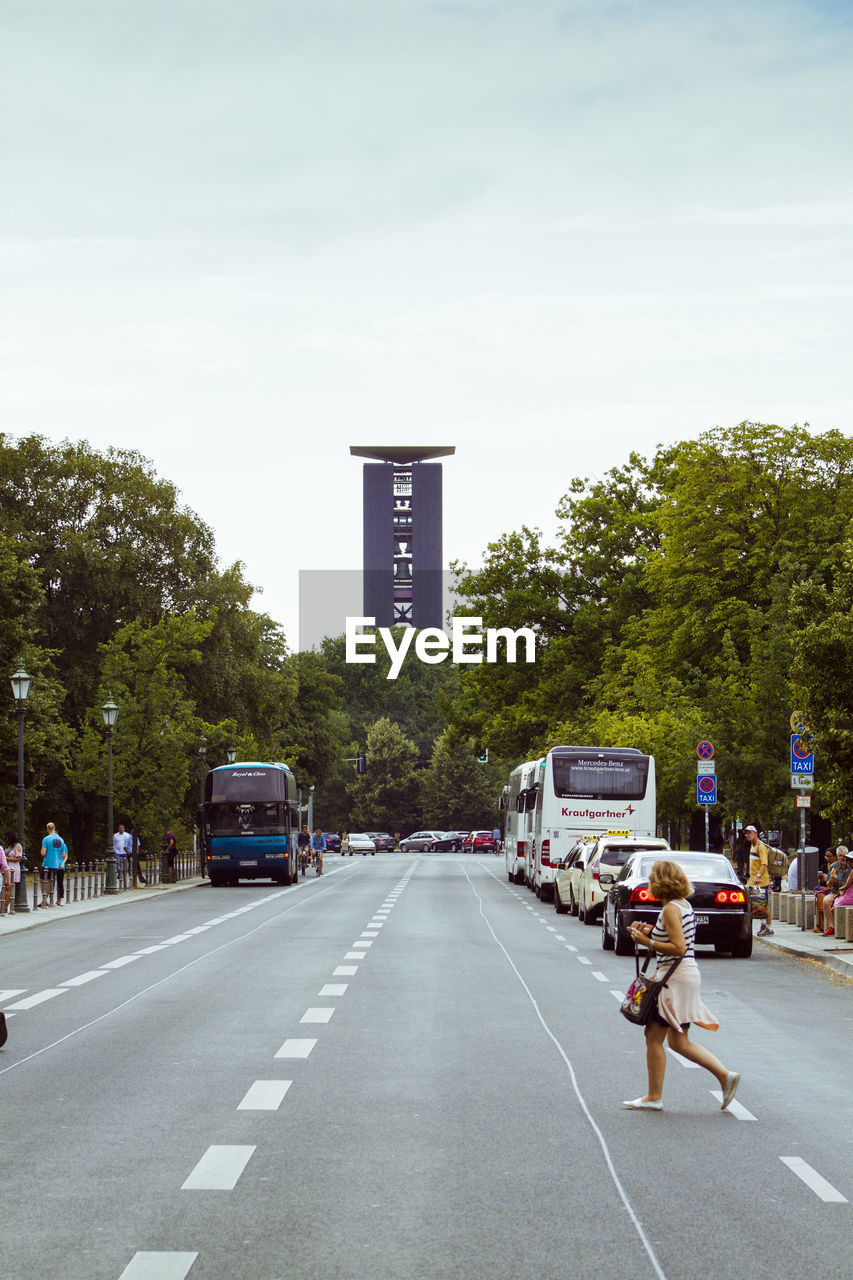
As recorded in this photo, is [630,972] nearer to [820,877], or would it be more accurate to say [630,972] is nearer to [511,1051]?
[511,1051]

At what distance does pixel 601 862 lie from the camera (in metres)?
29.0

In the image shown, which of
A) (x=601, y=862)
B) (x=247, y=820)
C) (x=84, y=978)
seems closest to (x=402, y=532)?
(x=247, y=820)

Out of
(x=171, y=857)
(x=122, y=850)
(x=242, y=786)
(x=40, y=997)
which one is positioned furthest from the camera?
(x=171, y=857)

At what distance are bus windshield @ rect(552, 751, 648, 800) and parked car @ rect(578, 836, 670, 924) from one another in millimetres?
8139

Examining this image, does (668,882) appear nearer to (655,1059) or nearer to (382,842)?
(655,1059)

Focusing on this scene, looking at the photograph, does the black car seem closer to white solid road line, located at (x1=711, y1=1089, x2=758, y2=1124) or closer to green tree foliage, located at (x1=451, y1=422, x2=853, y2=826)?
green tree foliage, located at (x1=451, y1=422, x2=853, y2=826)

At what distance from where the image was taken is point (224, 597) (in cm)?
6306

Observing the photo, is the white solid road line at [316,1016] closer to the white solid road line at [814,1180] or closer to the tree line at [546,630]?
the white solid road line at [814,1180]

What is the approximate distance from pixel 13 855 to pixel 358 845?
7531 cm

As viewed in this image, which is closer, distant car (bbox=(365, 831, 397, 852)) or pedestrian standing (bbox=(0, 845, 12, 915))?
pedestrian standing (bbox=(0, 845, 12, 915))

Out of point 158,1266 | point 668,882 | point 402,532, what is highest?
point 402,532

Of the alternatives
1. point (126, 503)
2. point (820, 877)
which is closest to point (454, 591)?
point (126, 503)

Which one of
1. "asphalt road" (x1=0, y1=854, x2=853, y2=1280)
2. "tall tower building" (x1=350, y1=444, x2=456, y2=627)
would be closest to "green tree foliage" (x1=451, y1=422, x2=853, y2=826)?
"asphalt road" (x1=0, y1=854, x2=853, y2=1280)

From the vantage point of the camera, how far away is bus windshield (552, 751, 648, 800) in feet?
130
